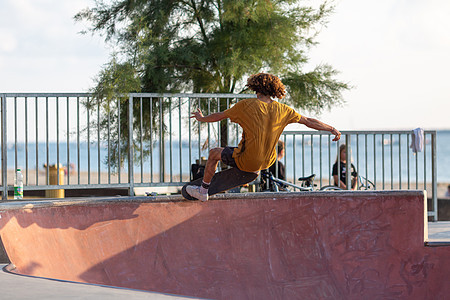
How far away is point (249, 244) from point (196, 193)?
85 centimetres

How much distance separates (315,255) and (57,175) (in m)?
5.15

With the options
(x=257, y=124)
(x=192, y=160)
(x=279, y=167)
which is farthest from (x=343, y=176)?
Answer: (x=257, y=124)

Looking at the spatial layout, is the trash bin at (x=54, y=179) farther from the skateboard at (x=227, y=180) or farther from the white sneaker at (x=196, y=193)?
the skateboard at (x=227, y=180)

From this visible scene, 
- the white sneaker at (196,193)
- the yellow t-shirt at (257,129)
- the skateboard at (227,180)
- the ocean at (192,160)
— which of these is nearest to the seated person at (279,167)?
the ocean at (192,160)

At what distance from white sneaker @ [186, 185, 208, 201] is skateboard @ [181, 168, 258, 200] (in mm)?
61

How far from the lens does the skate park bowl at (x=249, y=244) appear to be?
578 centimetres

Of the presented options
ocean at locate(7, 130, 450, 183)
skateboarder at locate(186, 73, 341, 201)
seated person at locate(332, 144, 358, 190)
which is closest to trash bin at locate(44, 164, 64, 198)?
ocean at locate(7, 130, 450, 183)

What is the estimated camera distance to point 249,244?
6176 mm

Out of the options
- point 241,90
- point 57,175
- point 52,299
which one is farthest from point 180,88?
point 52,299

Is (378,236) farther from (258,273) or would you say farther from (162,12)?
(162,12)

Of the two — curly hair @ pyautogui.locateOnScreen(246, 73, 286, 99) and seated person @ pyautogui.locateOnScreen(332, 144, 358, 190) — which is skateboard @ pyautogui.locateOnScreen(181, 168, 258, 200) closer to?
curly hair @ pyautogui.locateOnScreen(246, 73, 286, 99)

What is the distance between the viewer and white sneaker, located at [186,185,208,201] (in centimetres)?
603

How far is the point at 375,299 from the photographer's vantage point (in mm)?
6148

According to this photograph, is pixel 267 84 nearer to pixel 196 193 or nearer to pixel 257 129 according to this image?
pixel 257 129
